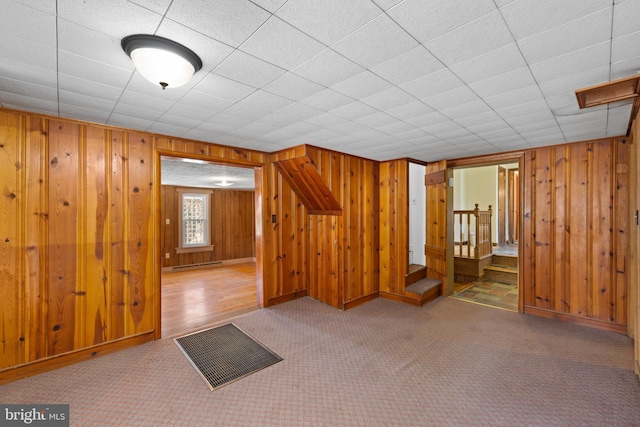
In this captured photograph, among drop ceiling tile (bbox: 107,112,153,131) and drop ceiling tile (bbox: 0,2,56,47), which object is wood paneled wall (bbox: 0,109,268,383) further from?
drop ceiling tile (bbox: 0,2,56,47)

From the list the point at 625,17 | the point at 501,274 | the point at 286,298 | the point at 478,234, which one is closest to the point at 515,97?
the point at 625,17

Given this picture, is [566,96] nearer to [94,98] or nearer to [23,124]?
[94,98]

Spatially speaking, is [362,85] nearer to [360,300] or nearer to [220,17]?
[220,17]

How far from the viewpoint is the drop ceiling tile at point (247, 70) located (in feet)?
4.85

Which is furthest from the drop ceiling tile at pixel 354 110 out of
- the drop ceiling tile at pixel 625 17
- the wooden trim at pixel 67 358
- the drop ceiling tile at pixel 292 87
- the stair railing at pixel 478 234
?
the stair railing at pixel 478 234

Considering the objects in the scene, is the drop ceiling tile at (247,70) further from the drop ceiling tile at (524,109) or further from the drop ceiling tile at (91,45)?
the drop ceiling tile at (524,109)

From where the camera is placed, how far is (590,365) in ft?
7.95

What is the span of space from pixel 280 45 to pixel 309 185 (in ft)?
8.31

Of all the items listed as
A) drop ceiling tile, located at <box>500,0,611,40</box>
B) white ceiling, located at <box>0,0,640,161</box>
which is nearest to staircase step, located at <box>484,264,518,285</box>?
white ceiling, located at <box>0,0,640,161</box>

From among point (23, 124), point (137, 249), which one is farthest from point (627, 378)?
point (23, 124)

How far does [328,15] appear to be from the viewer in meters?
1.15

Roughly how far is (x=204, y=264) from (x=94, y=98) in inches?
237

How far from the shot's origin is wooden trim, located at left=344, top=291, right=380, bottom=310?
386 centimetres

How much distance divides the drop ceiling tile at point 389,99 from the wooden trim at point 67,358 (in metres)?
3.15
